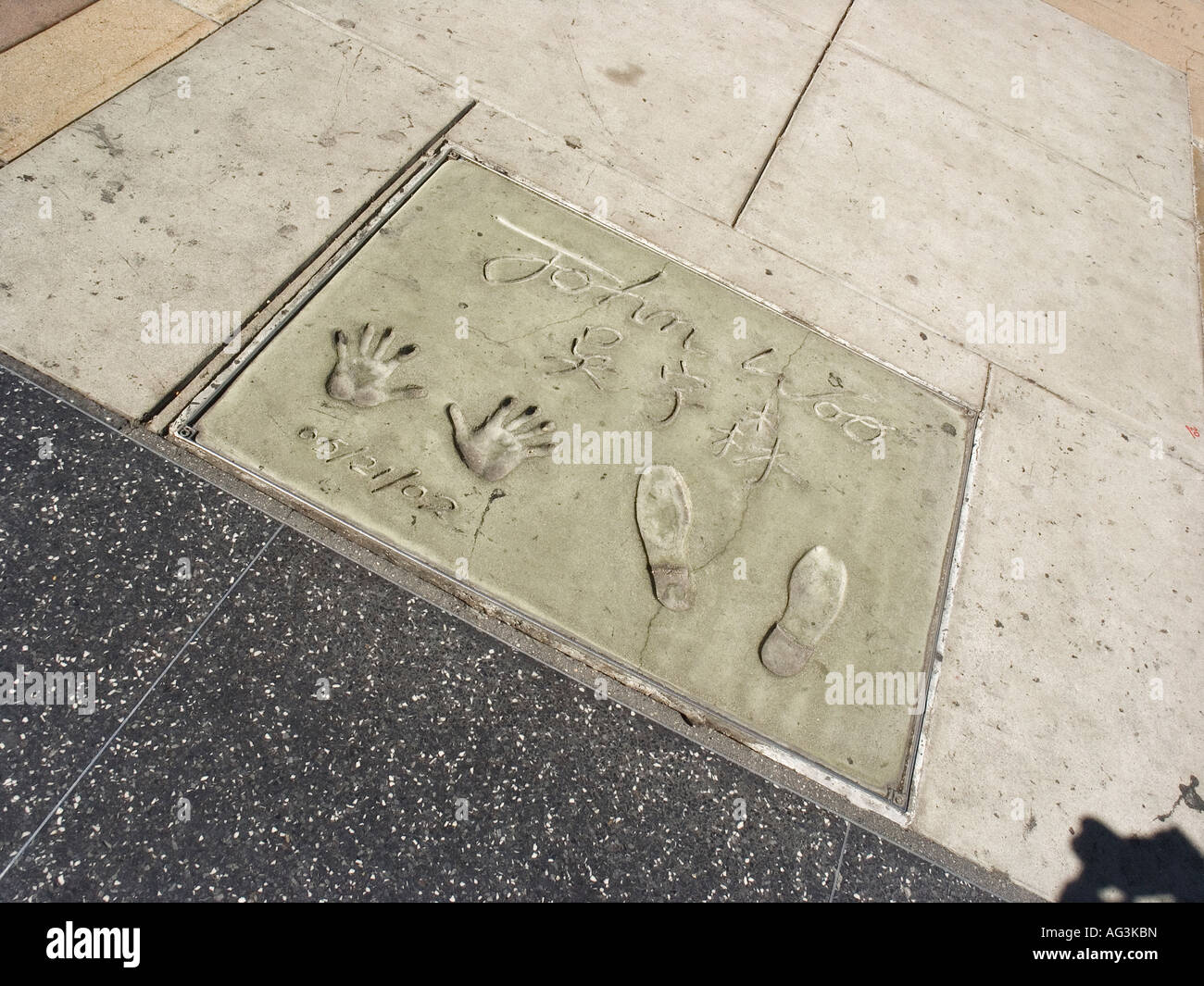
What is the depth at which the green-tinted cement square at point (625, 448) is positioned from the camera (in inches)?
89.0

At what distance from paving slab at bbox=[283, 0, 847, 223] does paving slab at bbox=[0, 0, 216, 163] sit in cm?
62

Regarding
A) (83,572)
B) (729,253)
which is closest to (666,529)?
(729,253)

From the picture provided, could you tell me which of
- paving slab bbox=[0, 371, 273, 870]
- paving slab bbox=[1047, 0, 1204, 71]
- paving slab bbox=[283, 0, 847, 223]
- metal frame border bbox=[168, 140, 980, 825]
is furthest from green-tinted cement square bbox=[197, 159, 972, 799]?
paving slab bbox=[1047, 0, 1204, 71]

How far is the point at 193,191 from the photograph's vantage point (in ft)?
9.11

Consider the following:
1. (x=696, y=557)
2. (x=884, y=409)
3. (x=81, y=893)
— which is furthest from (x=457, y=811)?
(x=884, y=409)

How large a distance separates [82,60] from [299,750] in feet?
9.40

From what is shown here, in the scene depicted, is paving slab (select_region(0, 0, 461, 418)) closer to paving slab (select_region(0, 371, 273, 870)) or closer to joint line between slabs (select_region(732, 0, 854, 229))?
paving slab (select_region(0, 371, 273, 870))

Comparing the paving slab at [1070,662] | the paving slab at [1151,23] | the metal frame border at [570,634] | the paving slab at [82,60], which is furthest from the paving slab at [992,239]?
the paving slab at [82,60]

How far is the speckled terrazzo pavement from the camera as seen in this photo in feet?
5.92

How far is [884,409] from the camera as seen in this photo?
2875mm

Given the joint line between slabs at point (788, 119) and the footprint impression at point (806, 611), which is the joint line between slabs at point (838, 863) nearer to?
the footprint impression at point (806, 611)

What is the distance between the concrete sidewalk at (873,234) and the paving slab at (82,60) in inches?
0.9
